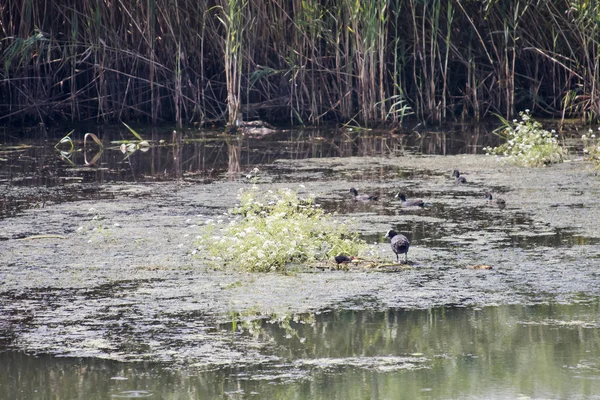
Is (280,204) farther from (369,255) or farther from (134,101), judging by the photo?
(134,101)

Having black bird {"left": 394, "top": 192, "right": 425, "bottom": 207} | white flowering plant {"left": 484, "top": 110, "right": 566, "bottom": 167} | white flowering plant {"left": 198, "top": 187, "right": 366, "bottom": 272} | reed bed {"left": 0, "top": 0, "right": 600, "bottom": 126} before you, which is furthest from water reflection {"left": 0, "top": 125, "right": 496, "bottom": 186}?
white flowering plant {"left": 198, "top": 187, "right": 366, "bottom": 272}

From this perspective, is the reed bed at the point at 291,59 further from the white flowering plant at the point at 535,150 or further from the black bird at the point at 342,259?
the black bird at the point at 342,259

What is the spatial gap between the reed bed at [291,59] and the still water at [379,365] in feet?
31.2

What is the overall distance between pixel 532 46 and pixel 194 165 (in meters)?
6.02

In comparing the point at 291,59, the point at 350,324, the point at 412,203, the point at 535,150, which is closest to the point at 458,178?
the point at 535,150

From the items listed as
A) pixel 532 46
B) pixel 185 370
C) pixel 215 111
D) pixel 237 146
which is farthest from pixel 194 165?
pixel 185 370

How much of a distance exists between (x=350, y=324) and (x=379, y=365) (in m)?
0.62

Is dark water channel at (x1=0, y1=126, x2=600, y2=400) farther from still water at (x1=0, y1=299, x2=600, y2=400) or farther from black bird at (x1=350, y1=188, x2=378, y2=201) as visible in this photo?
black bird at (x1=350, y1=188, x2=378, y2=201)

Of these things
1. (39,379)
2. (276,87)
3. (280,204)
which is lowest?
(39,379)

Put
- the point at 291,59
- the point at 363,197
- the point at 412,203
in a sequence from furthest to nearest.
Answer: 1. the point at 291,59
2. the point at 363,197
3. the point at 412,203

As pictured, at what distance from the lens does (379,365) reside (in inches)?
174

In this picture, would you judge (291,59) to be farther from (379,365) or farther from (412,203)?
(379,365)

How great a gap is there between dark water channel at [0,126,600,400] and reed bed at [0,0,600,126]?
6.37 meters

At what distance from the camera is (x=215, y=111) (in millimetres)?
15555
